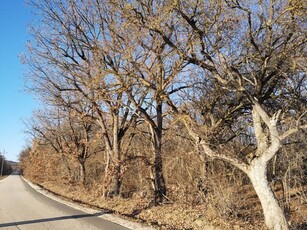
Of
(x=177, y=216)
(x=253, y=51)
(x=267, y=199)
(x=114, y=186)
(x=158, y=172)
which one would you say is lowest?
(x=177, y=216)

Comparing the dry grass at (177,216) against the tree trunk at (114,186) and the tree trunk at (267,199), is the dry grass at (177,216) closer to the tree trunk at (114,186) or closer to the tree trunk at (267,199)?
the tree trunk at (267,199)

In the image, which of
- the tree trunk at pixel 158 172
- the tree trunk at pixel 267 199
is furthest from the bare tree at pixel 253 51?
the tree trunk at pixel 158 172

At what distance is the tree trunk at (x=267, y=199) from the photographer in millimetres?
9625

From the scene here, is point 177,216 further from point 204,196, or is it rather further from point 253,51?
point 253,51

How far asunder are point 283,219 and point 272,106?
6.16 m

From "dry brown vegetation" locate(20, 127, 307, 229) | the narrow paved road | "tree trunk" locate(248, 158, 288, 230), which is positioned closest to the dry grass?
"dry brown vegetation" locate(20, 127, 307, 229)

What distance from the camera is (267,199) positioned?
391 inches

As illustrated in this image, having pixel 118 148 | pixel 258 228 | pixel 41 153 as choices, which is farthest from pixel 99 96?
pixel 41 153

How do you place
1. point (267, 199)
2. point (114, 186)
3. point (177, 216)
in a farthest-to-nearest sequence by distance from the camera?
point (114, 186) → point (177, 216) → point (267, 199)

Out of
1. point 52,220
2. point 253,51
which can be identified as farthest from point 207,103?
point 52,220

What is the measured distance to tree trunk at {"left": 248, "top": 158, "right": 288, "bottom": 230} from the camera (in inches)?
379

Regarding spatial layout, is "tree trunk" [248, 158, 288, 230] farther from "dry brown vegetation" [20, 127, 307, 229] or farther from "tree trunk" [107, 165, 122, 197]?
"tree trunk" [107, 165, 122, 197]

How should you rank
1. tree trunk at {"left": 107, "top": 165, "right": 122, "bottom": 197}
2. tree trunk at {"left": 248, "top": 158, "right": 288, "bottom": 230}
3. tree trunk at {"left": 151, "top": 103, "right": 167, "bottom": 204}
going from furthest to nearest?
tree trunk at {"left": 107, "top": 165, "right": 122, "bottom": 197}, tree trunk at {"left": 151, "top": 103, "right": 167, "bottom": 204}, tree trunk at {"left": 248, "top": 158, "right": 288, "bottom": 230}

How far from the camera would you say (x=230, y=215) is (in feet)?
36.0
